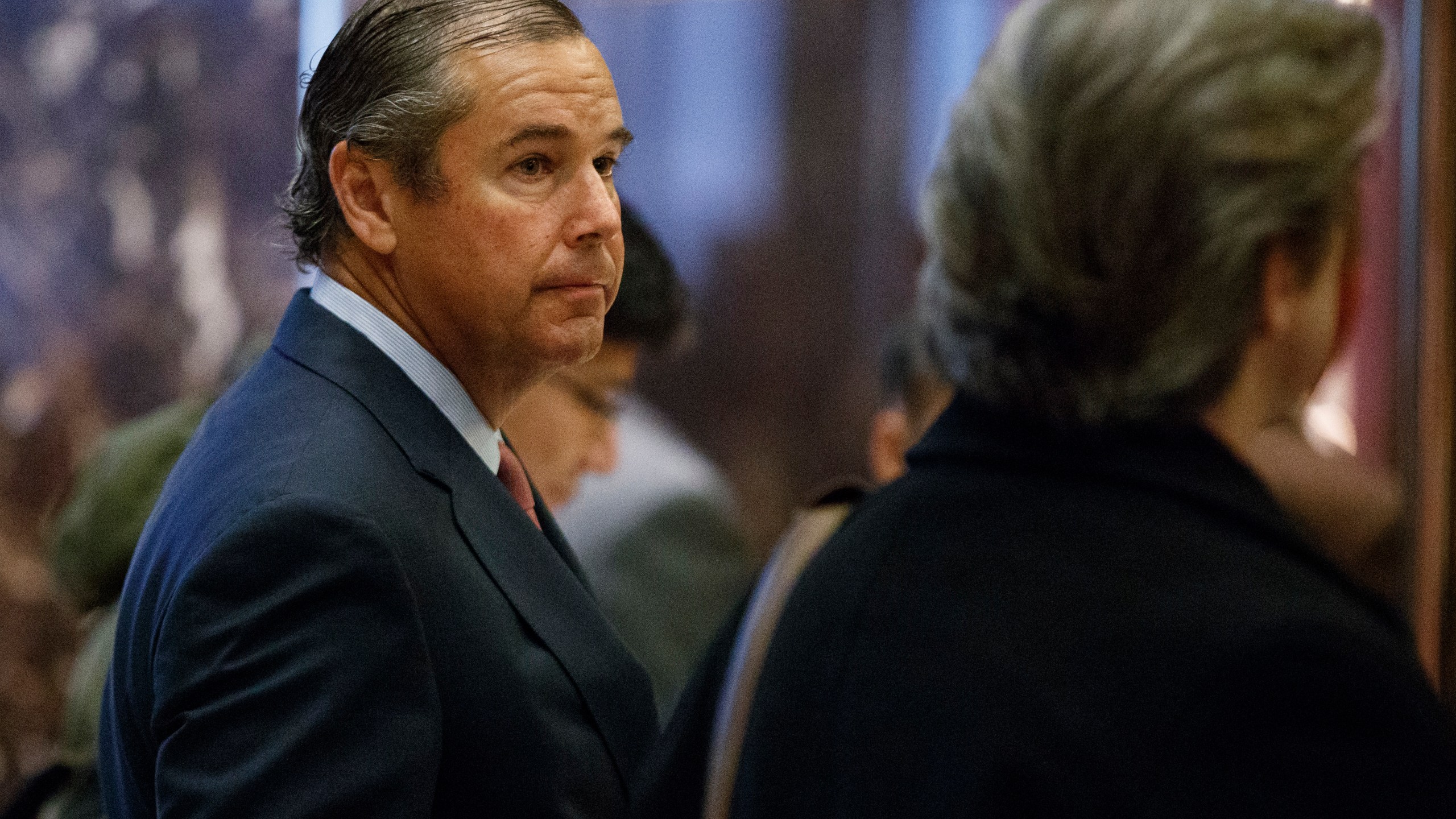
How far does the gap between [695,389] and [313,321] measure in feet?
7.63

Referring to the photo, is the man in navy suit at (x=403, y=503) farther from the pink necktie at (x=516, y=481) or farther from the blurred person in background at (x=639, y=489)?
the blurred person in background at (x=639, y=489)

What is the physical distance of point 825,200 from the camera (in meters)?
3.54

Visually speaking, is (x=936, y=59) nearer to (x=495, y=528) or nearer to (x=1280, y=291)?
(x=495, y=528)

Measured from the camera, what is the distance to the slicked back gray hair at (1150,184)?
2.94ft

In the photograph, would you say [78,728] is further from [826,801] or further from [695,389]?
[695,389]

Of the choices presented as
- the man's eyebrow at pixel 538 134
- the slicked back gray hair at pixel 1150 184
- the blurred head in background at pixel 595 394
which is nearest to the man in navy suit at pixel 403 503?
the man's eyebrow at pixel 538 134

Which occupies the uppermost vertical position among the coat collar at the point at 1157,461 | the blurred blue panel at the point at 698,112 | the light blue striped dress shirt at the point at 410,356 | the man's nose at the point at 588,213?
the man's nose at the point at 588,213

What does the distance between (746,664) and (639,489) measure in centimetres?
209

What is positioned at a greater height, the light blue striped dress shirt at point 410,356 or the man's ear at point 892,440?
the light blue striped dress shirt at point 410,356

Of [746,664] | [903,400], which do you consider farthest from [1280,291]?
[903,400]

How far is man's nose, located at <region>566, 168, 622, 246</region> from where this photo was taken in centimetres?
124

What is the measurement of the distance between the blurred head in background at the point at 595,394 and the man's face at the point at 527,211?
983 mm

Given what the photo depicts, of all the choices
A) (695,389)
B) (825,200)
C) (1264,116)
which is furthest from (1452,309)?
(1264,116)

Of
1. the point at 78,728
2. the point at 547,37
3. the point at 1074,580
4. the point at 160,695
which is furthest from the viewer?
the point at 78,728
